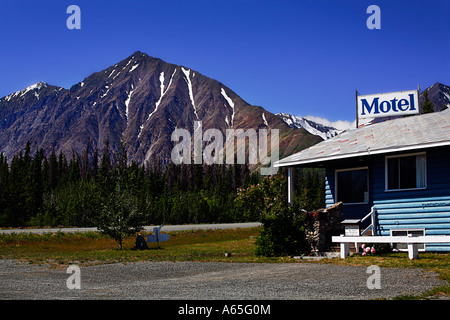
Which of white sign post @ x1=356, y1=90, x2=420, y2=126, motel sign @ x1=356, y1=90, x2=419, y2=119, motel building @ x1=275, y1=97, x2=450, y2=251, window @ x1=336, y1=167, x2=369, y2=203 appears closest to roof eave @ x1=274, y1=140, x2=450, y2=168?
motel building @ x1=275, y1=97, x2=450, y2=251

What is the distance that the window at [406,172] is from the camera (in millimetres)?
18938

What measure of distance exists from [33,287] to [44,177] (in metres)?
93.6

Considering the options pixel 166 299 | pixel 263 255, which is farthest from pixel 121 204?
pixel 166 299

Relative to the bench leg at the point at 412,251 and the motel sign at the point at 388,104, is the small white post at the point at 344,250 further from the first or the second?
the motel sign at the point at 388,104

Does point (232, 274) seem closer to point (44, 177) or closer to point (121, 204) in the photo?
point (121, 204)

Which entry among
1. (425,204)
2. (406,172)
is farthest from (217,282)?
(406,172)

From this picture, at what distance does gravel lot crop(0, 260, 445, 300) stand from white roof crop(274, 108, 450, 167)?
6.12 meters

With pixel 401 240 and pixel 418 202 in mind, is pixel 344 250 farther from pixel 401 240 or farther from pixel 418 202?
pixel 418 202

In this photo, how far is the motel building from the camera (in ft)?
59.9

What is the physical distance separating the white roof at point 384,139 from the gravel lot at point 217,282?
6123mm

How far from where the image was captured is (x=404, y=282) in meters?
10.9

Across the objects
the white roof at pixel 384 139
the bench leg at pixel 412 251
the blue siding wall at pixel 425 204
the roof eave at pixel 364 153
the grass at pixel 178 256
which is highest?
the white roof at pixel 384 139

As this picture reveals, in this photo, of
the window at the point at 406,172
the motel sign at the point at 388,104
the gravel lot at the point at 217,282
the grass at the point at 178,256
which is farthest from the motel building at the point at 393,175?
the gravel lot at the point at 217,282

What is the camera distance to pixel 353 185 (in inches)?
851
